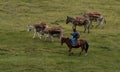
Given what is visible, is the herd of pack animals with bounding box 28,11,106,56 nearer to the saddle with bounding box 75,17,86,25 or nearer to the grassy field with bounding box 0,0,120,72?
the saddle with bounding box 75,17,86,25

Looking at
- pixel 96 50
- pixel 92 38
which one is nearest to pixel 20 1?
pixel 92 38

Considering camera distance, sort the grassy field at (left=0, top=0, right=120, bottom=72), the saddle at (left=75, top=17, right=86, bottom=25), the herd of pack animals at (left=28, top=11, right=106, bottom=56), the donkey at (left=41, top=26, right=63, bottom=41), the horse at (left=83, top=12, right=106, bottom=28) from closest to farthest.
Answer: the grassy field at (left=0, top=0, right=120, bottom=72), the herd of pack animals at (left=28, top=11, right=106, bottom=56), the donkey at (left=41, top=26, right=63, bottom=41), the saddle at (left=75, top=17, right=86, bottom=25), the horse at (left=83, top=12, right=106, bottom=28)

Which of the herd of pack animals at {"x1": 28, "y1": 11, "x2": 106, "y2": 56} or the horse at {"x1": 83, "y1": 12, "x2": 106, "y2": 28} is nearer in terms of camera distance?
the herd of pack animals at {"x1": 28, "y1": 11, "x2": 106, "y2": 56}

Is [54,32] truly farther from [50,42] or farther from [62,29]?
[50,42]

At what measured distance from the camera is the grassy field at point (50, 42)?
29766 millimetres

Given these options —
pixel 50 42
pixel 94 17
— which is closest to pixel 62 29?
pixel 50 42

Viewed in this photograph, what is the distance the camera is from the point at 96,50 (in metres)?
34.4

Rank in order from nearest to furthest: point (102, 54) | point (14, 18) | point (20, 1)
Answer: point (102, 54), point (14, 18), point (20, 1)

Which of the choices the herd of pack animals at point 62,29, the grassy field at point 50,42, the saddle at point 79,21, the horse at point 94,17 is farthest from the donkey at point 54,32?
the horse at point 94,17

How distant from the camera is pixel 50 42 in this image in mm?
36062

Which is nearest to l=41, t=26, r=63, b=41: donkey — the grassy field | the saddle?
the grassy field

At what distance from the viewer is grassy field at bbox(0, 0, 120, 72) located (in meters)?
29.8

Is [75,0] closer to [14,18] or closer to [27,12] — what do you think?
[27,12]

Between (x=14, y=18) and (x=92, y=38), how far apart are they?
459 inches
